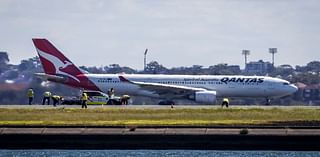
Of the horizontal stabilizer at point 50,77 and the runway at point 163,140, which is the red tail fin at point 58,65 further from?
the runway at point 163,140

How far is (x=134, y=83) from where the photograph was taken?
7931cm

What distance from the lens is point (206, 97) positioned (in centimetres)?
7819

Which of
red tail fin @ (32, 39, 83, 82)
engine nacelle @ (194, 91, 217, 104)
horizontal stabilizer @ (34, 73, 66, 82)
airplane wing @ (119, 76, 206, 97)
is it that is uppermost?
red tail fin @ (32, 39, 83, 82)

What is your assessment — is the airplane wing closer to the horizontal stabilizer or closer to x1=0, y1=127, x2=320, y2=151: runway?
the horizontal stabilizer

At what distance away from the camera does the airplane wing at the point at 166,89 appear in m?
79.3

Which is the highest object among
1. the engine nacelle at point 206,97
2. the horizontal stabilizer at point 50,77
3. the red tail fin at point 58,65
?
the red tail fin at point 58,65

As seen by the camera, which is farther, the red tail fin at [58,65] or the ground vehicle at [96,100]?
the red tail fin at [58,65]

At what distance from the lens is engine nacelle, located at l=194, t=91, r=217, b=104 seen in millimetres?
78125

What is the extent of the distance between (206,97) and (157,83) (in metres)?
5.04

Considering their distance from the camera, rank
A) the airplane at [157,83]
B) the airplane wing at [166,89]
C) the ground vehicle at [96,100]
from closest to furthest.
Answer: the ground vehicle at [96,100] → the airplane wing at [166,89] → the airplane at [157,83]

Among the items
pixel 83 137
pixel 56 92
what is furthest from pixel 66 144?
pixel 56 92

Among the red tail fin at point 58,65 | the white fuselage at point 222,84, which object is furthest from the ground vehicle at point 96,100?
the red tail fin at point 58,65

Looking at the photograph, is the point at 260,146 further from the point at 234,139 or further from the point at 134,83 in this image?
the point at 134,83

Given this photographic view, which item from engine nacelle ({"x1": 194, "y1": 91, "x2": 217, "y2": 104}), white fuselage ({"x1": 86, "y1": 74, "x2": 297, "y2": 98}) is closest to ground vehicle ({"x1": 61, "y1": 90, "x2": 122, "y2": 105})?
white fuselage ({"x1": 86, "y1": 74, "x2": 297, "y2": 98})
